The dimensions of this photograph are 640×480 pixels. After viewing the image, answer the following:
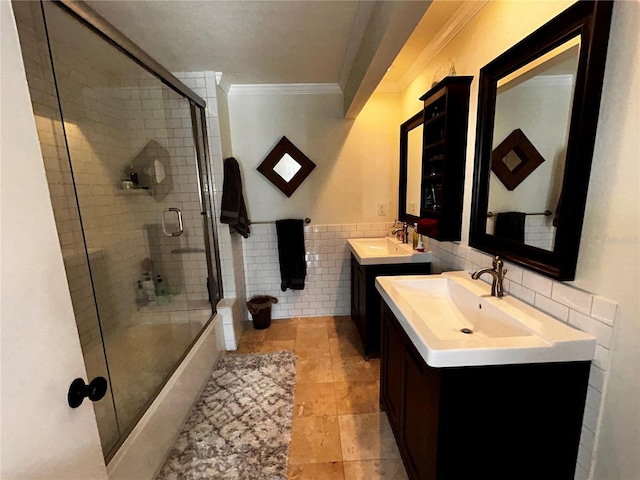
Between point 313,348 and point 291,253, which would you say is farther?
point 291,253

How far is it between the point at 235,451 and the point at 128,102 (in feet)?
8.33

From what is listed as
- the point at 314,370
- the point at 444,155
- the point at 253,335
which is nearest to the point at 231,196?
the point at 253,335

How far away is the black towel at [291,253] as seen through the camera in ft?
9.51

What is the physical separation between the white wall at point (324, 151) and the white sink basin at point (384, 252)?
0.30 meters

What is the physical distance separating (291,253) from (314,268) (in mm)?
324

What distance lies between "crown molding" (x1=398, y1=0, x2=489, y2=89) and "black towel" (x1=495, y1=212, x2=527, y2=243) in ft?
3.54

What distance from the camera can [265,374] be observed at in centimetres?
223

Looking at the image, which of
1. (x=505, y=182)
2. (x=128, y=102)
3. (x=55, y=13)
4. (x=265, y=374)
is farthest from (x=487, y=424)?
(x=128, y=102)

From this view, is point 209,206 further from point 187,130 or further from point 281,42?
point 281,42

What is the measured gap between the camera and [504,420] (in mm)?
978

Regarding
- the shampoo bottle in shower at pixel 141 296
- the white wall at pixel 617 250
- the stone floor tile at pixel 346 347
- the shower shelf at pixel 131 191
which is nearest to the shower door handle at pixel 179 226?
the shower shelf at pixel 131 191

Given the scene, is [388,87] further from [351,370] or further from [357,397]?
[357,397]

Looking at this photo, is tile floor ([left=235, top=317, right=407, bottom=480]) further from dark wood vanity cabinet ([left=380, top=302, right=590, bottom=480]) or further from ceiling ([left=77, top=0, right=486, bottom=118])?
ceiling ([left=77, top=0, right=486, bottom=118])

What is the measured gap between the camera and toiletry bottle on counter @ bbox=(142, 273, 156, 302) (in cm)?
242
